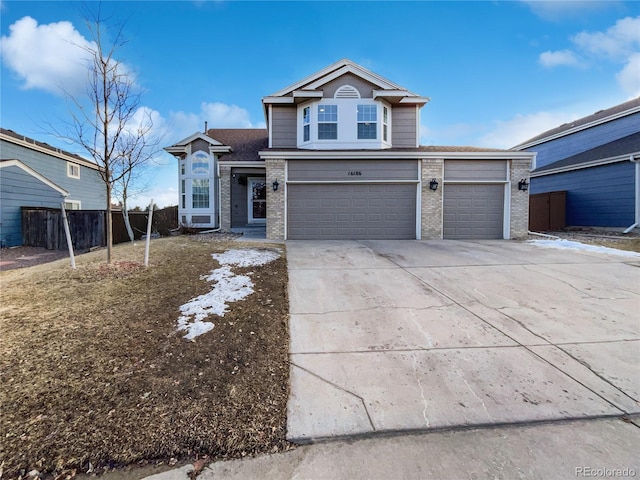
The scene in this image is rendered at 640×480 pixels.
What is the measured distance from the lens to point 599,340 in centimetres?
354

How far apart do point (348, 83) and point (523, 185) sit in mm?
7736

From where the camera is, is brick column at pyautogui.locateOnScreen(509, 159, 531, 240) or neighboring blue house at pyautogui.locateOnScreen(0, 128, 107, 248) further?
neighboring blue house at pyautogui.locateOnScreen(0, 128, 107, 248)

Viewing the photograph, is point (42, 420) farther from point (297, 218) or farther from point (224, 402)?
point (297, 218)

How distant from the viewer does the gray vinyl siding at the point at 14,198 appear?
38.4 ft

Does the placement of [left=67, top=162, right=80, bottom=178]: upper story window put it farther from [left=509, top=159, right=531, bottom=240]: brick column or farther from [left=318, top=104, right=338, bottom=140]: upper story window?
[left=509, top=159, right=531, bottom=240]: brick column

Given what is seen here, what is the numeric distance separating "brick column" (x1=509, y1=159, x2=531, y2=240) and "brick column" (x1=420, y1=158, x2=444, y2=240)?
2684 mm

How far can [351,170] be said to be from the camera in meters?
11.2

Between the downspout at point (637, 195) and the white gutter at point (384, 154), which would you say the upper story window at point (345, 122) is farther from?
the downspout at point (637, 195)

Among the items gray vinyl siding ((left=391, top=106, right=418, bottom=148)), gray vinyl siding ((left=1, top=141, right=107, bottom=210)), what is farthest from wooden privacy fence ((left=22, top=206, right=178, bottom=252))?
gray vinyl siding ((left=391, top=106, right=418, bottom=148))

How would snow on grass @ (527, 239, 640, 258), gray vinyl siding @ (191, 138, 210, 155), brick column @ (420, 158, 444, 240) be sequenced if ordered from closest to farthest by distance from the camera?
snow on grass @ (527, 239, 640, 258)
brick column @ (420, 158, 444, 240)
gray vinyl siding @ (191, 138, 210, 155)

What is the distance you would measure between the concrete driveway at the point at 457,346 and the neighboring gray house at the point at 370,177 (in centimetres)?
486

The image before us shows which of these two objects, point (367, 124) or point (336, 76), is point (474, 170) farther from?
point (336, 76)

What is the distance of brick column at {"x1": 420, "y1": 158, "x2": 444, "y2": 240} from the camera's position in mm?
11203

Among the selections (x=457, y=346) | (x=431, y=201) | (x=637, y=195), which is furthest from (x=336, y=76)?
(x=637, y=195)
